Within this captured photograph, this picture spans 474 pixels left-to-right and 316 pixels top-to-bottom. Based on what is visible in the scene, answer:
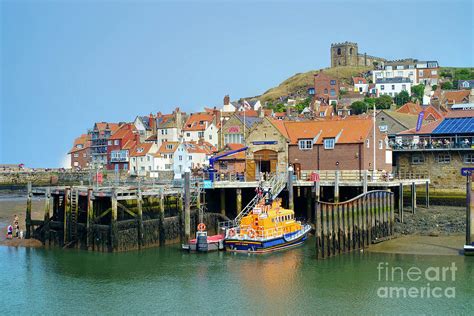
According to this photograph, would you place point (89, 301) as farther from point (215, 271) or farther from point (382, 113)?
point (382, 113)

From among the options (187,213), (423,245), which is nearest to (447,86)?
(423,245)

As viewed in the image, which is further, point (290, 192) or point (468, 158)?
point (468, 158)

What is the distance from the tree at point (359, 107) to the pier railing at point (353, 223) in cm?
8120

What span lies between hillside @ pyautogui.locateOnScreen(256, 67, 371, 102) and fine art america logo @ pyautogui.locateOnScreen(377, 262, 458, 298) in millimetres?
134540

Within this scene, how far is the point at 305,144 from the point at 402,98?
3388 inches

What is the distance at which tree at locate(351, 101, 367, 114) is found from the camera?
124750mm

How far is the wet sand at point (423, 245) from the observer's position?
3994 cm

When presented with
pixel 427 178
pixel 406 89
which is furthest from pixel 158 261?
pixel 406 89

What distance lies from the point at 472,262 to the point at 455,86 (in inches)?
4661

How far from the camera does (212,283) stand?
34219mm

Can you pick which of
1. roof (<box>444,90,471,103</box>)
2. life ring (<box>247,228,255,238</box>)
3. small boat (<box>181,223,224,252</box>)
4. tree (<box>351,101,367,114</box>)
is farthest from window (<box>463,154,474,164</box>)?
tree (<box>351,101,367,114</box>)

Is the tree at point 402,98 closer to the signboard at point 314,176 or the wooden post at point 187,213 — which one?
the signboard at point 314,176

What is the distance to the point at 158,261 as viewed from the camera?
39562 millimetres

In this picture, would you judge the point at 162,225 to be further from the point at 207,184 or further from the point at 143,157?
the point at 143,157
